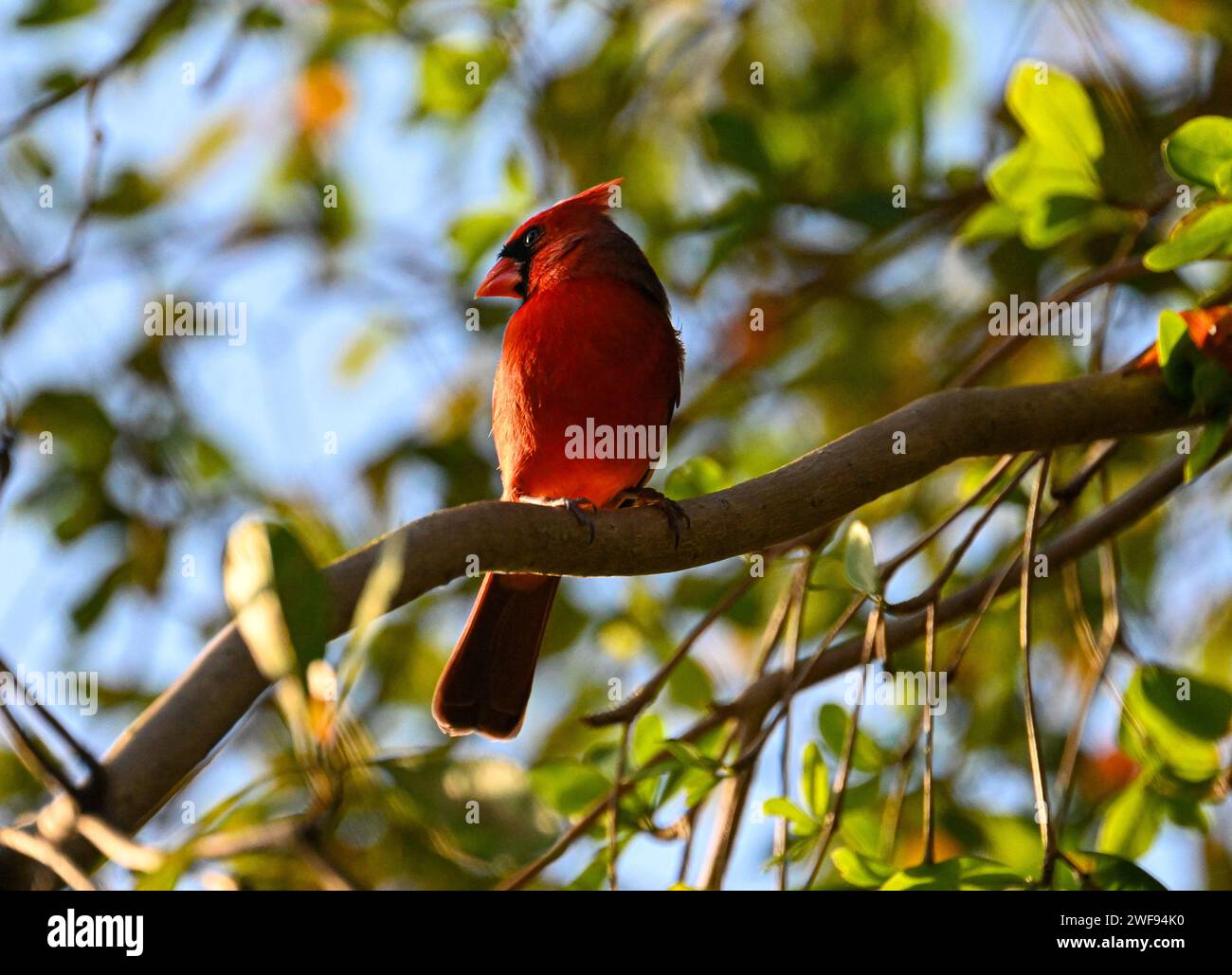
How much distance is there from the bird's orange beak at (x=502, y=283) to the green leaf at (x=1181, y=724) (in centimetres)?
182

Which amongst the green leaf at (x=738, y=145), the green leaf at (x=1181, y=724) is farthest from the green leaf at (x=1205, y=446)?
the green leaf at (x=738, y=145)

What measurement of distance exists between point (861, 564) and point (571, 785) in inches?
31.6

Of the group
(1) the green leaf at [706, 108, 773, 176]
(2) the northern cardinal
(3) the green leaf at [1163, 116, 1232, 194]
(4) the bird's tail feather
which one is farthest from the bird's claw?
(1) the green leaf at [706, 108, 773, 176]

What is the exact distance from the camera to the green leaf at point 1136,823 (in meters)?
2.40

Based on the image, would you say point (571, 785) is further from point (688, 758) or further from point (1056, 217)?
point (1056, 217)

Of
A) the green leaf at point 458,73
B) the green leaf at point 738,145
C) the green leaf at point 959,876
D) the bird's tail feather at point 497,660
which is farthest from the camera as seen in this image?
the green leaf at point 458,73

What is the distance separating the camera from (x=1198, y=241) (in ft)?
6.63

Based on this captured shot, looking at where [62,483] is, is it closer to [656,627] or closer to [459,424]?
[459,424]

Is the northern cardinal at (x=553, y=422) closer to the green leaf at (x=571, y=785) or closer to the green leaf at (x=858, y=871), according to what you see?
the green leaf at (x=571, y=785)

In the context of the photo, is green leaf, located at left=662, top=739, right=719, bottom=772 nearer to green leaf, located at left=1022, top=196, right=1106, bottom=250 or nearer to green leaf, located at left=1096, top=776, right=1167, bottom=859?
green leaf, located at left=1096, top=776, right=1167, bottom=859

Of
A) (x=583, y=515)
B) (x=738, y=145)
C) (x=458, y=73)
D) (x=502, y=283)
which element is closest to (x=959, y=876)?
(x=583, y=515)

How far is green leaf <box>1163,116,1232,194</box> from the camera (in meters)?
2.02

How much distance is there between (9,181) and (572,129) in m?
1.50

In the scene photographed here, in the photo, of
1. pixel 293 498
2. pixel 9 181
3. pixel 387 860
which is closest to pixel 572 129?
pixel 293 498
